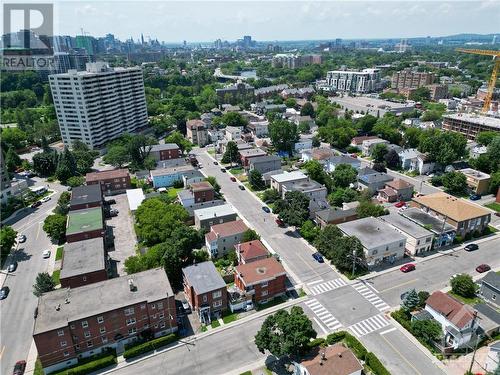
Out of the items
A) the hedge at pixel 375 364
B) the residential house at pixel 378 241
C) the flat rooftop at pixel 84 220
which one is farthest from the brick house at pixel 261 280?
the flat rooftop at pixel 84 220

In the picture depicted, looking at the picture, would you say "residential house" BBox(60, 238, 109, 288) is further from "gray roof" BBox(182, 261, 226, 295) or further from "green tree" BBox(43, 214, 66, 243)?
"gray roof" BBox(182, 261, 226, 295)

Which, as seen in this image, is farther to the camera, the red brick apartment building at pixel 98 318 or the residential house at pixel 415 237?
the residential house at pixel 415 237

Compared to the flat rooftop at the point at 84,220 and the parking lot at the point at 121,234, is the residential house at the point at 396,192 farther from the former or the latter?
the flat rooftop at the point at 84,220

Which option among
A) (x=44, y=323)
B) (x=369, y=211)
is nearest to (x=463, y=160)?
(x=369, y=211)

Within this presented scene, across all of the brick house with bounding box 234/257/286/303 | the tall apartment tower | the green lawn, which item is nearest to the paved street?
the brick house with bounding box 234/257/286/303

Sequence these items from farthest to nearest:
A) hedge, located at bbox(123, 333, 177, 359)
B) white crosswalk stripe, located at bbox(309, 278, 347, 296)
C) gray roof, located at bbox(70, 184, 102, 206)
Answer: gray roof, located at bbox(70, 184, 102, 206) → white crosswalk stripe, located at bbox(309, 278, 347, 296) → hedge, located at bbox(123, 333, 177, 359)

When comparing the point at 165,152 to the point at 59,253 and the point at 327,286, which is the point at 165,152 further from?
the point at 327,286
